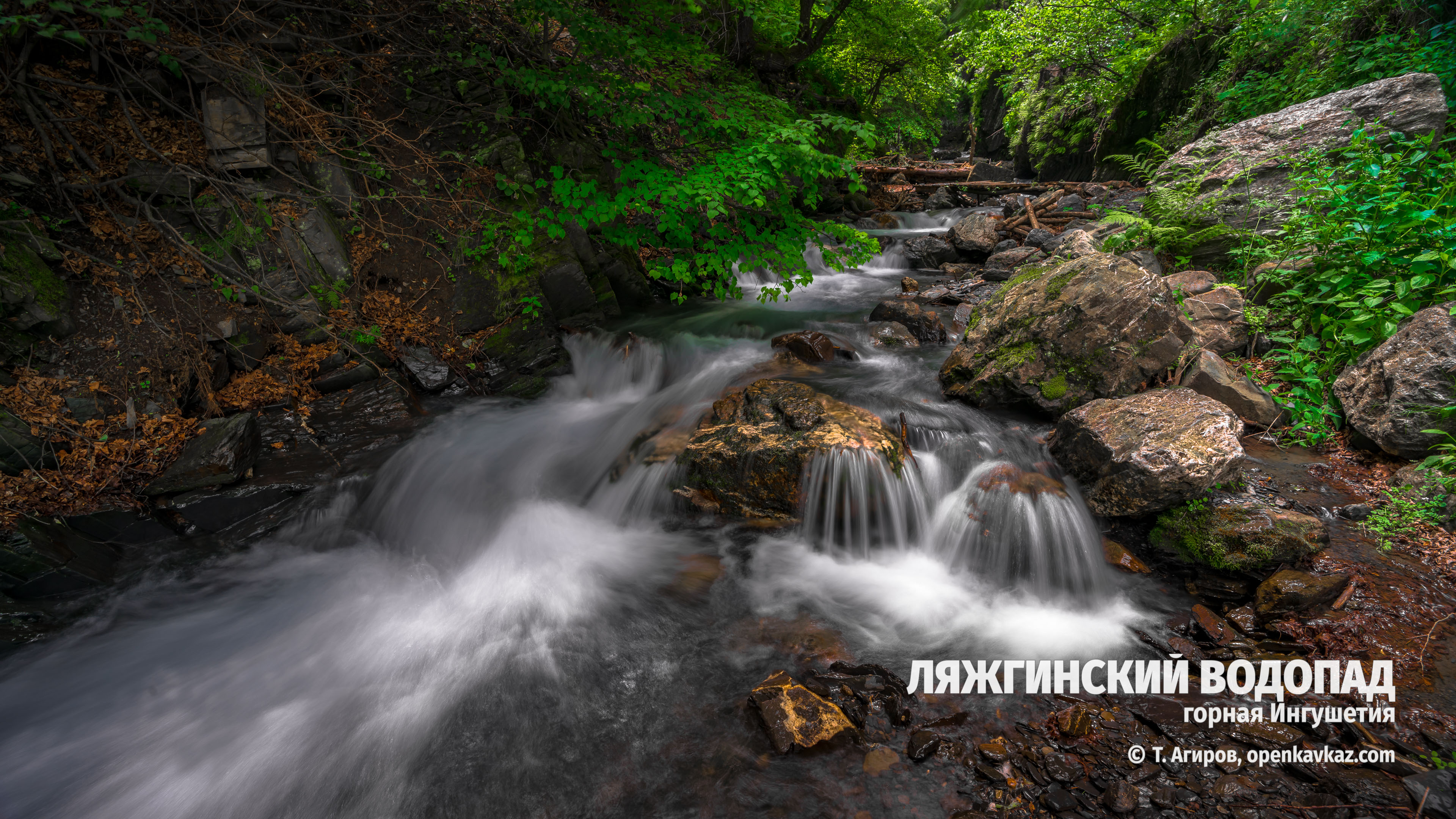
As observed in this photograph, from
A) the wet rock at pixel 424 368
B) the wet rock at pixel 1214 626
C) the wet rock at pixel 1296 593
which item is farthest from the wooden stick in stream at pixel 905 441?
the wet rock at pixel 424 368

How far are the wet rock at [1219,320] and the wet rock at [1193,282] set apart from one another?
120 mm

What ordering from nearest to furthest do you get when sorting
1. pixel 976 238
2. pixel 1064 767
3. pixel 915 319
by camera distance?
pixel 1064 767, pixel 915 319, pixel 976 238

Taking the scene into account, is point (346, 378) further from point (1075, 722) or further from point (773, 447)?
point (1075, 722)

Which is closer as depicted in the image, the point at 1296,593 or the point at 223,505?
the point at 1296,593

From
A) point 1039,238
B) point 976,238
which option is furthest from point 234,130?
point 1039,238

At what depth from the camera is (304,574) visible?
421cm

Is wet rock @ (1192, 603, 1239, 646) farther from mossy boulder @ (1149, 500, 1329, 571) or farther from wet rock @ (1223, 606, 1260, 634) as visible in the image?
mossy boulder @ (1149, 500, 1329, 571)

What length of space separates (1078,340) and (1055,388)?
46 centimetres

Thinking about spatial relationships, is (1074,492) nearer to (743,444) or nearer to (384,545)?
(743,444)

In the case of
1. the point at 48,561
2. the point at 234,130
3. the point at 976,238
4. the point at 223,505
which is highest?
the point at 234,130

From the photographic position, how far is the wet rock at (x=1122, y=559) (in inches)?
144

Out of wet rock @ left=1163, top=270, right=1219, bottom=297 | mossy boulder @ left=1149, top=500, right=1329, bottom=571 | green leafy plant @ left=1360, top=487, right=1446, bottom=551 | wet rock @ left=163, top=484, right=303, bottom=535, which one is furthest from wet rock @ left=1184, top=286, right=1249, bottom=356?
wet rock @ left=163, top=484, right=303, bottom=535

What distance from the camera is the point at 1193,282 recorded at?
5828 mm

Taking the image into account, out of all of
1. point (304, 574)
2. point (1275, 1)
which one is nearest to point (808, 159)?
point (304, 574)
